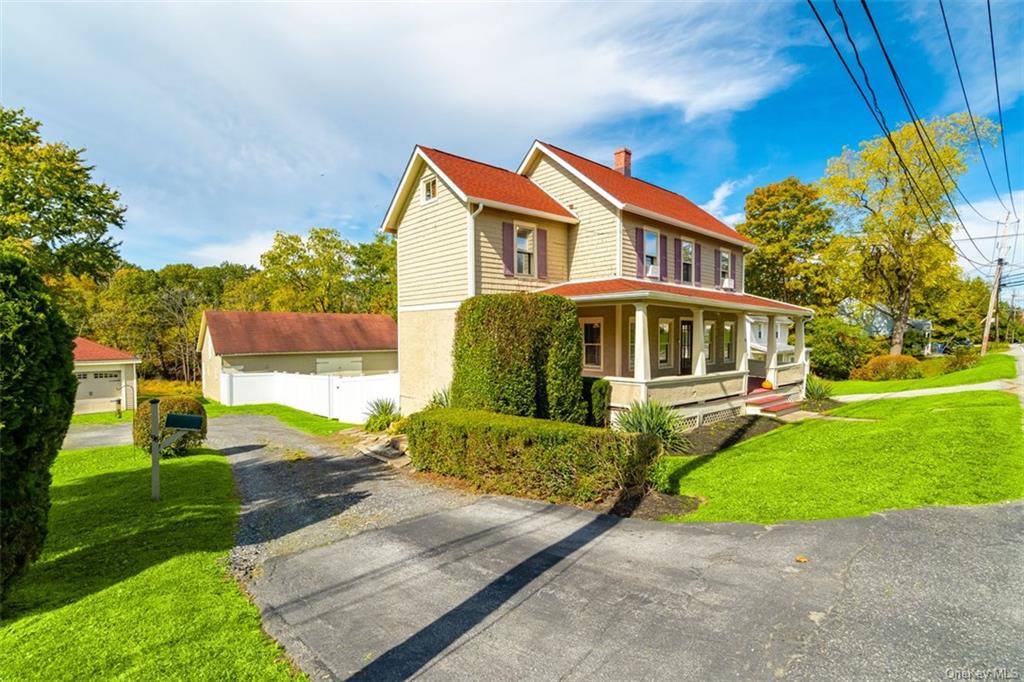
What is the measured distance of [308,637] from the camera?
3.93m

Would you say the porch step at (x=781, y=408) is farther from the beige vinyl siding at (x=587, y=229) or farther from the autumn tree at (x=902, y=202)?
the autumn tree at (x=902, y=202)

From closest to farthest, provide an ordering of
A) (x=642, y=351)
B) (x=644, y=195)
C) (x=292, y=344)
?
(x=642, y=351)
(x=644, y=195)
(x=292, y=344)

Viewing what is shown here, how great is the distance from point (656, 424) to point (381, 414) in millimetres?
9882

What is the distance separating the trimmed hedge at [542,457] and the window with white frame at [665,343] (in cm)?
1072

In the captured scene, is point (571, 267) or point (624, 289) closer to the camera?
point (624, 289)

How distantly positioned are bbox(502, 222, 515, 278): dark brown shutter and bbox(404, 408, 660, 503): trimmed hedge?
6747 millimetres

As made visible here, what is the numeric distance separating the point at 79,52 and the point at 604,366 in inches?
594

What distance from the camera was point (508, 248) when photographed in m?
14.8

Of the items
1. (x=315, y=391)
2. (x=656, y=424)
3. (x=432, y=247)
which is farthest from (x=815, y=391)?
(x=315, y=391)

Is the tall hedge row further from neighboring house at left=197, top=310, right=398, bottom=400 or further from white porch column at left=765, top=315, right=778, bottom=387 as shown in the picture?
neighboring house at left=197, top=310, right=398, bottom=400

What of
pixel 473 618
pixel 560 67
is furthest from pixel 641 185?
pixel 473 618

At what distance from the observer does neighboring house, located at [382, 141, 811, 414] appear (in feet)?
45.9

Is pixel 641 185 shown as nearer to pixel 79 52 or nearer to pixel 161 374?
pixel 79 52

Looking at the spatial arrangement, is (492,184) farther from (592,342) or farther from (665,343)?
(665,343)
